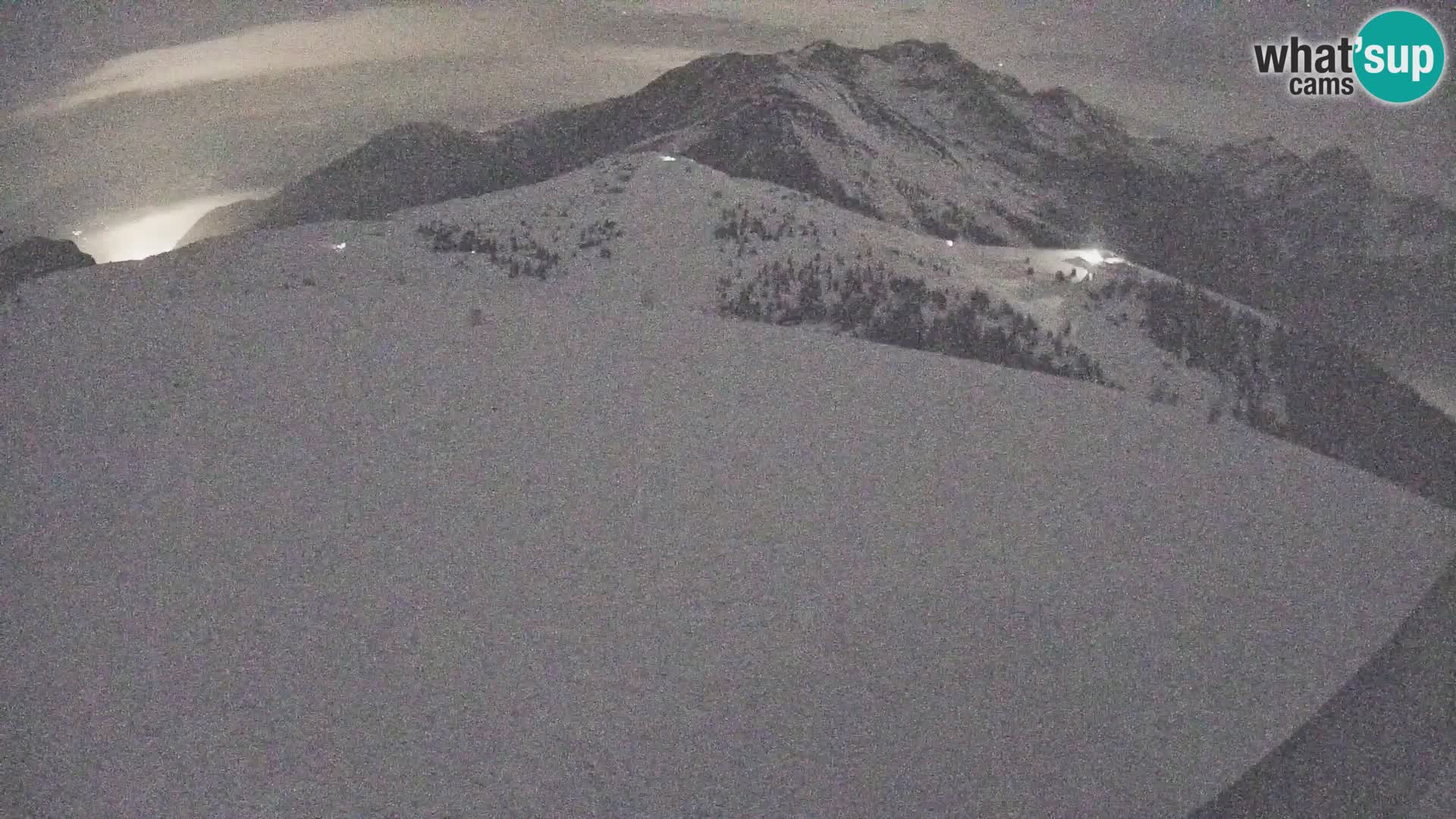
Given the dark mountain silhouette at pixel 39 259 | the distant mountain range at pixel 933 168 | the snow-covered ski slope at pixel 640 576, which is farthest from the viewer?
the distant mountain range at pixel 933 168

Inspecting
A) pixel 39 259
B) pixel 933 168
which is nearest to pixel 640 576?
pixel 39 259

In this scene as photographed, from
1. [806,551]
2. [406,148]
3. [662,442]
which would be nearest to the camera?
[806,551]

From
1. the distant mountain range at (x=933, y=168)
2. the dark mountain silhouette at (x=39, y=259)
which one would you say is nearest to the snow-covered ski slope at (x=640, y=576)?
the dark mountain silhouette at (x=39, y=259)

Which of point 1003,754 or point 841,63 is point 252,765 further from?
point 841,63

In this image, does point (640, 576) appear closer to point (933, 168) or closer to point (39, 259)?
point (39, 259)

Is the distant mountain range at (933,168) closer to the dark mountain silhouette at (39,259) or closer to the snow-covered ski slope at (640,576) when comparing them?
the dark mountain silhouette at (39,259)

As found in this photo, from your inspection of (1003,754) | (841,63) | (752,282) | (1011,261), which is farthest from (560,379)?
(841,63)

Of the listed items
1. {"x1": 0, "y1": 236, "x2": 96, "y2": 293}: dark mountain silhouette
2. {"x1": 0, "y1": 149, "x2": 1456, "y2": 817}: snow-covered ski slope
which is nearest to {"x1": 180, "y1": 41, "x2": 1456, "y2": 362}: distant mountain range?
{"x1": 0, "y1": 236, "x2": 96, "y2": 293}: dark mountain silhouette

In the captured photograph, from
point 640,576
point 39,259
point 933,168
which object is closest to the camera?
point 640,576
